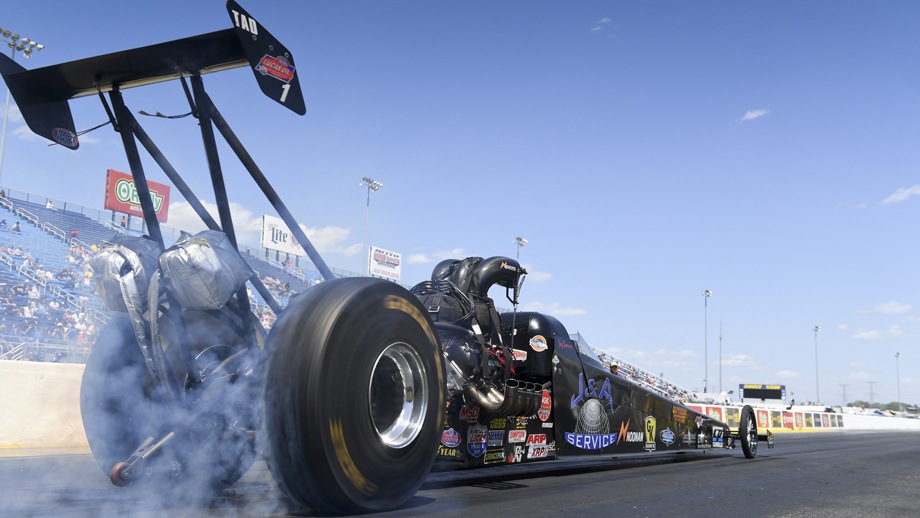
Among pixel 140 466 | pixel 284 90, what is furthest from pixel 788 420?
pixel 140 466

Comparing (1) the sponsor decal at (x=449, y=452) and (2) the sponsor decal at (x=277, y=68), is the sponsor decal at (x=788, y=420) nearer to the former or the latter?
(1) the sponsor decal at (x=449, y=452)

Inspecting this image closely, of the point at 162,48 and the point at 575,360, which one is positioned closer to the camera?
the point at 162,48

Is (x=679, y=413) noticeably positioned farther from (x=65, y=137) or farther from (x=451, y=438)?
(x=65, y=137)

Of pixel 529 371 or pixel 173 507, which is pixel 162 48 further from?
pixel 529 371

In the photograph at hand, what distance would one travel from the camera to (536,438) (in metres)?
7.24

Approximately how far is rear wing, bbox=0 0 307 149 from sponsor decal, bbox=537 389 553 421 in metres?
4.29

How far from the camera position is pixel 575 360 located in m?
8.01

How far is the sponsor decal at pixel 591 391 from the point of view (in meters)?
7.98

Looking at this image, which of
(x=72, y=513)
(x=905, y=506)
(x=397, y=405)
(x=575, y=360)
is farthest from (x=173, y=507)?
(x=905, y=506)

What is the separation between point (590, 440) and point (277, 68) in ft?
18.6

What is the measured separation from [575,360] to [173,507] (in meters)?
4.89

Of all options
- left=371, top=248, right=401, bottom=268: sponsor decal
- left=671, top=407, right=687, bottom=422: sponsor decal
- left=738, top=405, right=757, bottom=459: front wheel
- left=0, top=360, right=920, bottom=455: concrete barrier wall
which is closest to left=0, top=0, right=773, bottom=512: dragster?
left=0, top=360, right=920, bottom=455: concrete barrier wall

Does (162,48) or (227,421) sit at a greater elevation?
(162,48)

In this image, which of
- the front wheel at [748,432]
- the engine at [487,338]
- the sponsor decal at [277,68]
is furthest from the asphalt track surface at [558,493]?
the sponsor decal at [277,68]
